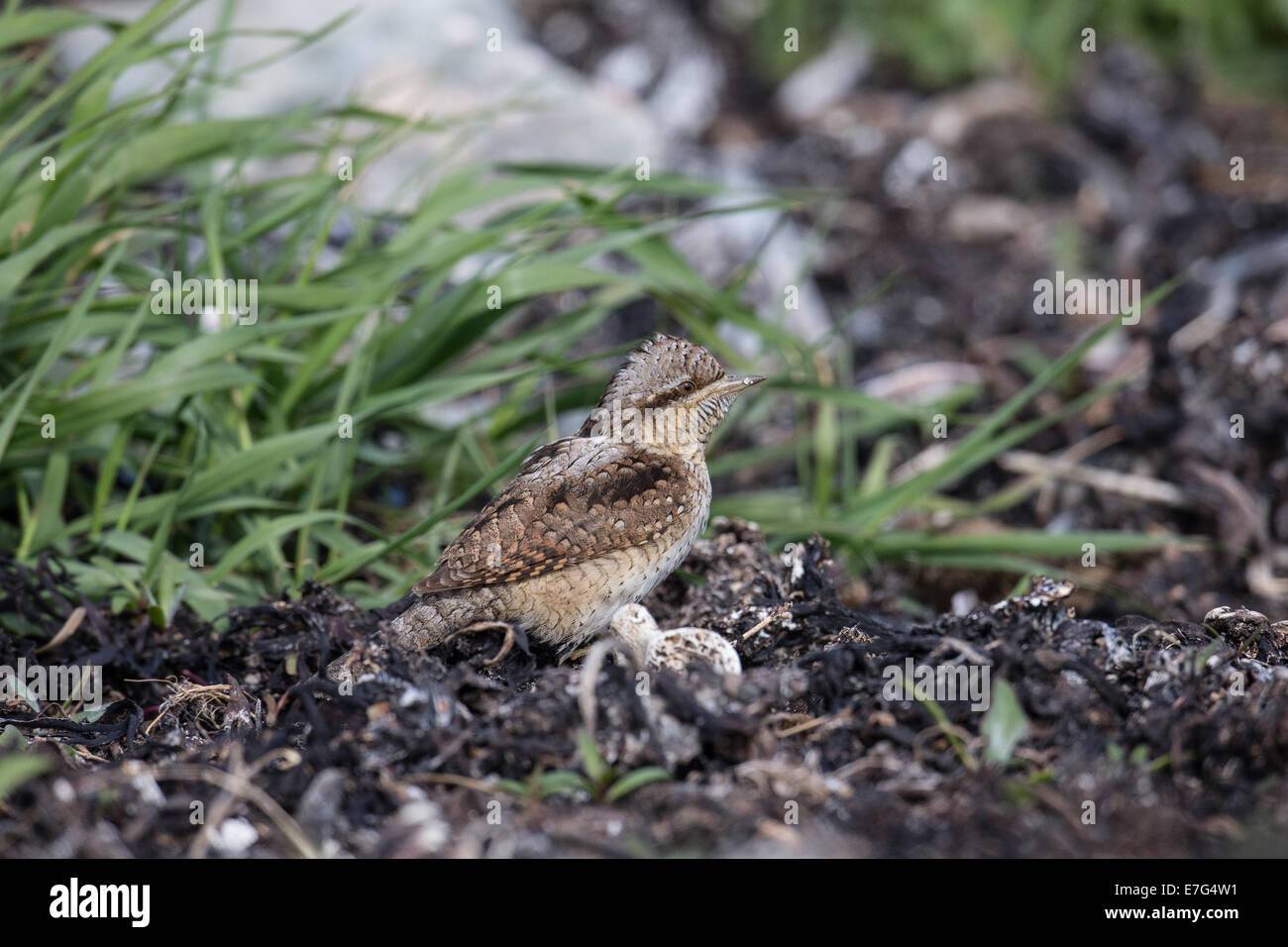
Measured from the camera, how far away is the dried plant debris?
259 cm

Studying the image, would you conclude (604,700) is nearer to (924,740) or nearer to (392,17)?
(924,740)

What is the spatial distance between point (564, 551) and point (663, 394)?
2.15 ft

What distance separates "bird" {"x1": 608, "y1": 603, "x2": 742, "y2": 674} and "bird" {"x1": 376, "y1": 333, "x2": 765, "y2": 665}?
0.26 metres

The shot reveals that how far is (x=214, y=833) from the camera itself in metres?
2.63

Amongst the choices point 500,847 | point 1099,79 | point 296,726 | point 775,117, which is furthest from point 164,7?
point 1099,79

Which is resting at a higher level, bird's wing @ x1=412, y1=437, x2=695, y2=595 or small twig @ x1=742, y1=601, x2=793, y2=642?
bird's wing @ x1=412, y1=437, x2=695, y2=595

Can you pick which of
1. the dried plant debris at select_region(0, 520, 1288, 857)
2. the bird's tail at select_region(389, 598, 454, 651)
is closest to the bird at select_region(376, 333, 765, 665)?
the bird's tail at select_region(389, 598, 454, 651)

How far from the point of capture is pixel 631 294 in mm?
5379

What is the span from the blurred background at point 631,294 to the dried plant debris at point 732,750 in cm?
88

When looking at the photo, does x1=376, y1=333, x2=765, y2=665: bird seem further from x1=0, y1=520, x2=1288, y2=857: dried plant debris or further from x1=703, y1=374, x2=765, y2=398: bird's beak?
x1=703, y1=374, x2=765, y2=398: bird's beak

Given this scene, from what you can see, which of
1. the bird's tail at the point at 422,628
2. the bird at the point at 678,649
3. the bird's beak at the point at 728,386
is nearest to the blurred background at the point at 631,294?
the bird's tail at the point at 422,628

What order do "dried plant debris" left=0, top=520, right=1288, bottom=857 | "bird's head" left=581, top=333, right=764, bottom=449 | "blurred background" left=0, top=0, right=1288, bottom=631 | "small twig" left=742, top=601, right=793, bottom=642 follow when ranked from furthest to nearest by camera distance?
1. "blurred background" left=0, top=0, right=1288, bottom=631
2. "bird's head" left=581, top=333, right=764, bottom=449
3. "small twig" left=742, top=601, right=793, bottom=642
4. "dried plant debris" left=0, top=520, right=1288, bottom=857

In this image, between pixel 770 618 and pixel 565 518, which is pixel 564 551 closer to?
pixel 565 518
